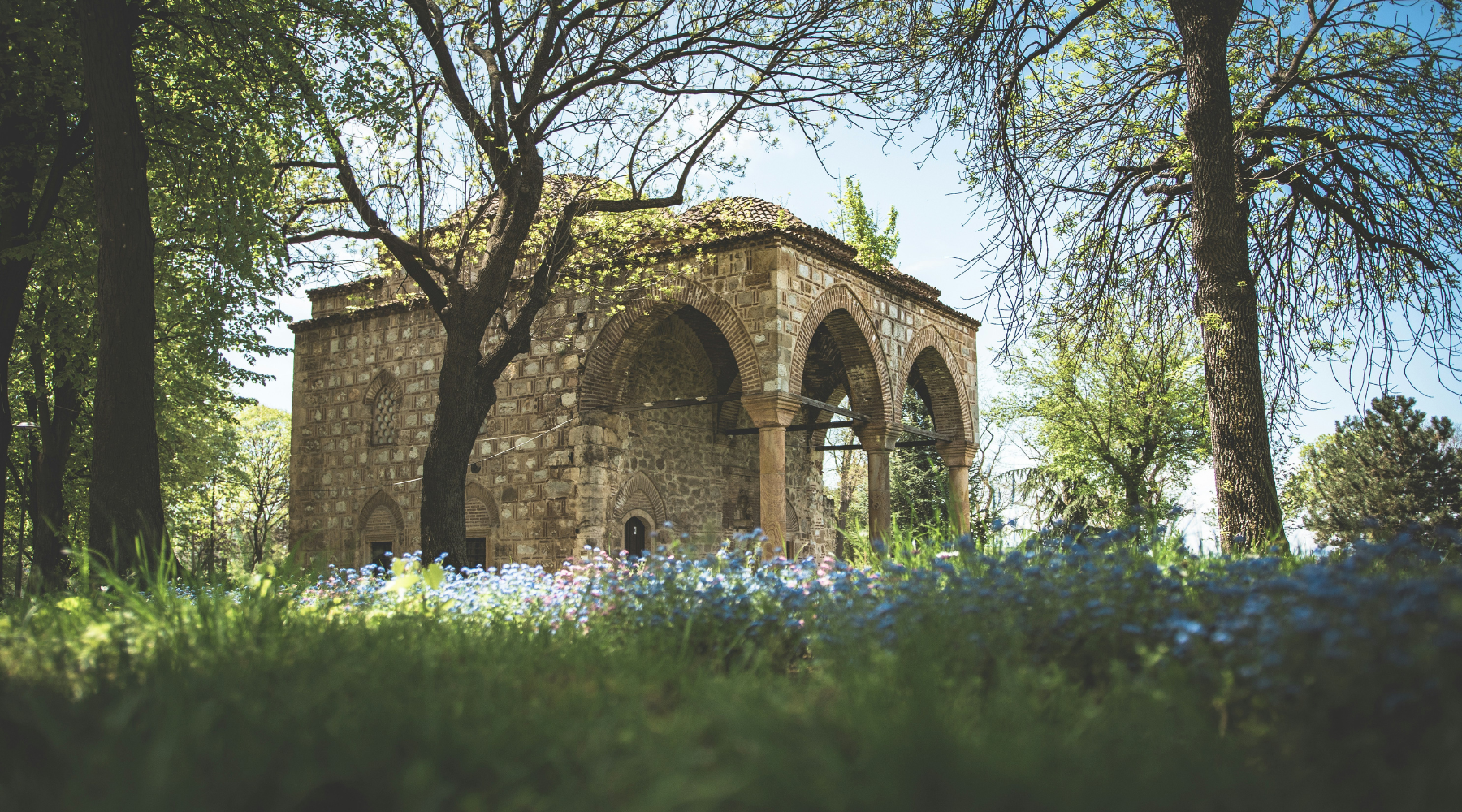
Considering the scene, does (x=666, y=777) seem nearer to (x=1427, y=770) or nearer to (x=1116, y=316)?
(x=1427, y=770)

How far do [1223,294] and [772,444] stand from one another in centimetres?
647

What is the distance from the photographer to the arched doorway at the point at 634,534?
48.7 feet

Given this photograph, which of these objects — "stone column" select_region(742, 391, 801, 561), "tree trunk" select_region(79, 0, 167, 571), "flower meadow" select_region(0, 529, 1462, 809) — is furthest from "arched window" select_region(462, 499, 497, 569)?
"flower meadow" select_region(0, 529, 1462, 809)

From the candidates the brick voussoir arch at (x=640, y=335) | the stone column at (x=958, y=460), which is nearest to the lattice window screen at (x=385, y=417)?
the brick voussoir arch at (x=640, y=335)

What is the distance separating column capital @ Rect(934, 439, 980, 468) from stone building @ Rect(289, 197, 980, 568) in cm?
3

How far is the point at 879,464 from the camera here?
14.4 metres

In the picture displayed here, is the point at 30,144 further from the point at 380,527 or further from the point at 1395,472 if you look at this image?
the point at 1395,472

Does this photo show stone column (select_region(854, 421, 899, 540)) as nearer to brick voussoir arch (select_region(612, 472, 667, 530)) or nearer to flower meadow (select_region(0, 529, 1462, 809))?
brick voussoir arch (select_region(612, 472, 667, 530))

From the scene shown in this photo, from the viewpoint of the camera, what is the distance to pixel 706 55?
9.56 meters

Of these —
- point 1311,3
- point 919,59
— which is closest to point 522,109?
point 919,59

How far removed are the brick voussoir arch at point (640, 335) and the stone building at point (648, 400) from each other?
26mm

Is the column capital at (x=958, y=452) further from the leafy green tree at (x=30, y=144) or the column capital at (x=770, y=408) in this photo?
the leafy green tree at (x=30, y=144)

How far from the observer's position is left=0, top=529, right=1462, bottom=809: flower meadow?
1858mm

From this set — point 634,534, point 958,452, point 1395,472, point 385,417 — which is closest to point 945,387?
point 958,452
